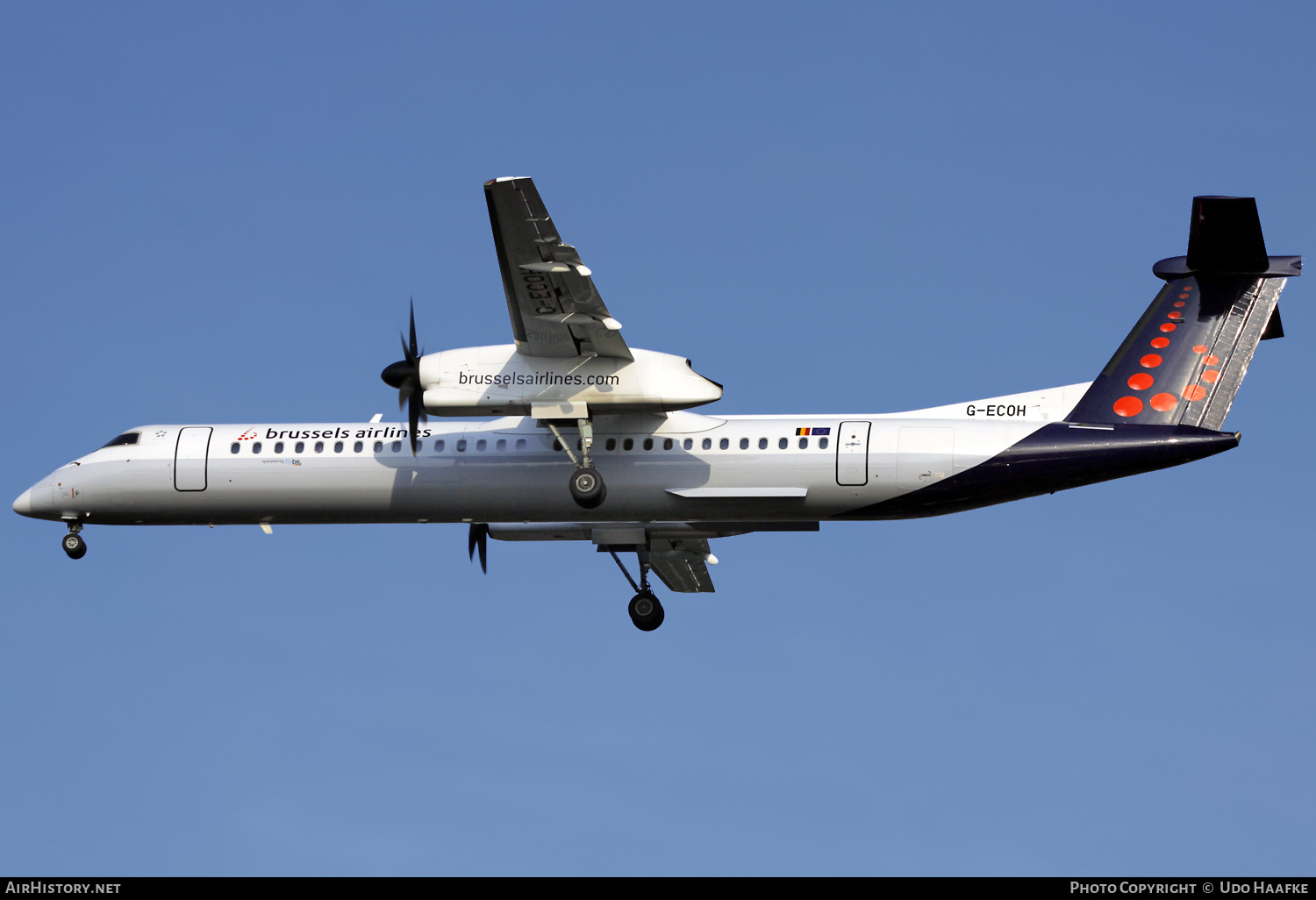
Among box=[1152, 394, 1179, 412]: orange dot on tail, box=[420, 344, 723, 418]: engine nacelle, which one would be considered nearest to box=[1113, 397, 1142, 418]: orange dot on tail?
box=[1152, 394, 1179, 412]: orange dot on tail

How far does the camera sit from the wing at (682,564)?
1272 inches

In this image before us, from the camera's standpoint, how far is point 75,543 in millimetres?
31625

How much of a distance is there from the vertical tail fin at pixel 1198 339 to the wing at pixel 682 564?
7.89 metres

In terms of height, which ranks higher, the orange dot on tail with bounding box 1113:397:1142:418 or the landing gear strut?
the orange dot on tail with bounding box 1113:397:1142:418

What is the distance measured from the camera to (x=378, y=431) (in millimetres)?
30844

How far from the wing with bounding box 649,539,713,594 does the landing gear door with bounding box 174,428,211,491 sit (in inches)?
328

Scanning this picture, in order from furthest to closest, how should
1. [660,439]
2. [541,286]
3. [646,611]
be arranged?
[646,611] < [660,439] < [541,286]

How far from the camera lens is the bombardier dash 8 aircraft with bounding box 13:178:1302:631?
91.5 ft

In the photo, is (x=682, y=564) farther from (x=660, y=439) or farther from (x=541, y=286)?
(x=541, y=286)

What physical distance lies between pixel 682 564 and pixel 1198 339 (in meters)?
10.8

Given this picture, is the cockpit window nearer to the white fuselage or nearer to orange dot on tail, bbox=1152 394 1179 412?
the white fuselage

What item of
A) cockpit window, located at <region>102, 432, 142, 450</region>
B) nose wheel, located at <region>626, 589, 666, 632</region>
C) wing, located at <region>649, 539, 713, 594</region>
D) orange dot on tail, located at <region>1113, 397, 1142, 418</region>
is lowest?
nose wheel, located at <region>626, 589, 666, 632</region>

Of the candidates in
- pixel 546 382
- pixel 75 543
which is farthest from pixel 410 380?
pixel 75 543
